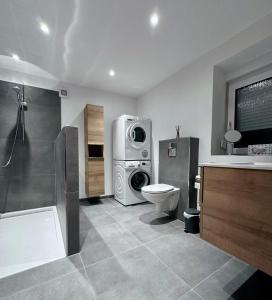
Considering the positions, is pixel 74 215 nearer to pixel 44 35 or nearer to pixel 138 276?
pixel 138 276

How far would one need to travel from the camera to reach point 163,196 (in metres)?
2.12

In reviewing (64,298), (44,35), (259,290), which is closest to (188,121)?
(259,290)

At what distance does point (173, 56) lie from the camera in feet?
7.18

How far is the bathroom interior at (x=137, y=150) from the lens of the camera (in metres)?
1.13

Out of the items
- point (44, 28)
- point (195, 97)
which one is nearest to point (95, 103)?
point (44, 28)

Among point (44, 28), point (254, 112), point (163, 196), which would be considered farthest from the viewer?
point (163, 196)

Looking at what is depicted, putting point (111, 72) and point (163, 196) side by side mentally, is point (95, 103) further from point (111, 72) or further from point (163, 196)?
point (163, 196)

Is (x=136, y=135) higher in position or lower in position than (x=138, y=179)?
higher

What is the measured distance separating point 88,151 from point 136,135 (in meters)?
0.98

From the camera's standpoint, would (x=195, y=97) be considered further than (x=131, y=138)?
No

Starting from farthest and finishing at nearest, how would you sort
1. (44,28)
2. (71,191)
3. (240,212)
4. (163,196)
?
(163,196), (44,28), (71,191), (240,212)

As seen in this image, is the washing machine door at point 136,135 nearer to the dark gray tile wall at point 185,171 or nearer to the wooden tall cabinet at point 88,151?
the wooden tall cabinet at point 88,151

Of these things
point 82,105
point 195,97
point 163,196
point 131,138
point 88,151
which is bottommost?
point 163,196

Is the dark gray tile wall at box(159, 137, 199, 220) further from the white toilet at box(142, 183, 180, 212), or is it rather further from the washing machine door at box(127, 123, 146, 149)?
the washing machine door at box(127, 123, 146, 149)
